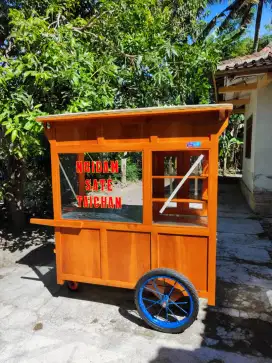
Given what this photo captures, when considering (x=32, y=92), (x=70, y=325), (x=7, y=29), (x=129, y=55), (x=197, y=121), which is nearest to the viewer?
(x=197, y=121)

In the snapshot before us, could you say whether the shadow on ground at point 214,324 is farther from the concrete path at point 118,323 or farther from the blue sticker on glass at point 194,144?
the blue sticker on glass at point 194,144

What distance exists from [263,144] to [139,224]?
513cm

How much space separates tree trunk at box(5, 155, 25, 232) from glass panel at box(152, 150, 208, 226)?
3096 mm

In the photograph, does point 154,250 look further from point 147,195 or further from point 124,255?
point 147,195

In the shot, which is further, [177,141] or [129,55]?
[129,55]

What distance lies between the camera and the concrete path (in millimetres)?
2338

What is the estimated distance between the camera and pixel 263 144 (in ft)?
21.7

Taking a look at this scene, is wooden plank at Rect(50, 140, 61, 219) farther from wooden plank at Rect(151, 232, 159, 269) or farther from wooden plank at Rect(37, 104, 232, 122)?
wooden plank at Rect(151, 232, 159, 269)

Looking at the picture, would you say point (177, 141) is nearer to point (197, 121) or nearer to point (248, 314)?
point (197, 121)

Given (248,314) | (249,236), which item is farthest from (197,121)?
(249,236)

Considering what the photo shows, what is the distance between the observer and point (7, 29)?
482cm

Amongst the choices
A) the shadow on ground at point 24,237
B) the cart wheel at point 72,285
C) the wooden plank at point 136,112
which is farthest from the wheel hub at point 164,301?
the shadow on ground at point 24,237

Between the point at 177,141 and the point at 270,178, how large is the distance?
4.93 metres

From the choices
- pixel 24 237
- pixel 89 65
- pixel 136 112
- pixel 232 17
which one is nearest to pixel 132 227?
pixel 136 112
